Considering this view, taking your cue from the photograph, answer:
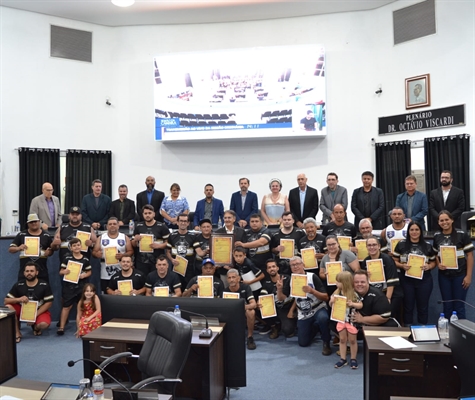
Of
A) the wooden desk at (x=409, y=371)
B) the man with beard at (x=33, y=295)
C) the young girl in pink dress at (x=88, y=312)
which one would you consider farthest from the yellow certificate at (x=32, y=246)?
the wooden desk at (x=409, y=371)

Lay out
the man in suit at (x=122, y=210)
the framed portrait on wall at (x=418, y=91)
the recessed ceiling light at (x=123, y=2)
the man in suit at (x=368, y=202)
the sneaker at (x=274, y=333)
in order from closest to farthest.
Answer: the sneaker at (x=274, y=333), the man in suit at (x=368, y=202), the man in suit at (x=122, y=210), the framed portrait on wall at (x=418, y=91), the recessed ceiling light at (x=123, y=2)

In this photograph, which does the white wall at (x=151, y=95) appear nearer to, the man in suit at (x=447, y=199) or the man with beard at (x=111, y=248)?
the man in suit at (x=447, y=199)

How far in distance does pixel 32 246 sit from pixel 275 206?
377cm

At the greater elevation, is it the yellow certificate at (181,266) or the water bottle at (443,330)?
the yellow certificate at (181,266)

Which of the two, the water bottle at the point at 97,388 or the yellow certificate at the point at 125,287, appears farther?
the yellow certificate at the point at 125,287

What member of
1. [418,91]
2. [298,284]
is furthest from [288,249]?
[418,91]

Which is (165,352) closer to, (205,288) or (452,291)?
(205,288)

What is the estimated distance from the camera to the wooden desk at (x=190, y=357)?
3.93 meters

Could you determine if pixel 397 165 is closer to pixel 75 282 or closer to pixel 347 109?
pixel 347 109

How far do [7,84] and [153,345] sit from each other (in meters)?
8.53

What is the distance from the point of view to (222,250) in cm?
638

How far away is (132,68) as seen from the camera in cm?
1090

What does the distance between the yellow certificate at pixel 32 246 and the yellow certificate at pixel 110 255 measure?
107 cm

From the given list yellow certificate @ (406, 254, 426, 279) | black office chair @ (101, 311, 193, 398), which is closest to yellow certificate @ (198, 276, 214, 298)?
black office chair @ (101, 311, 193, 398)
